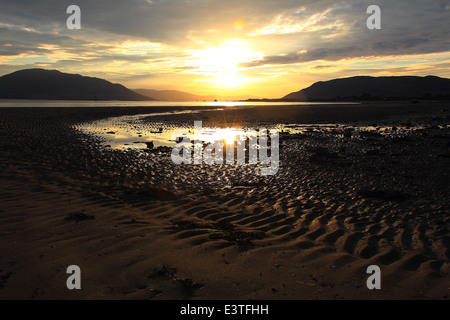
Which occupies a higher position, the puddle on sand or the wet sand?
the puddle on sand

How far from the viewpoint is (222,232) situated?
238 inches

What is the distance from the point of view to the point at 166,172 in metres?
12.2

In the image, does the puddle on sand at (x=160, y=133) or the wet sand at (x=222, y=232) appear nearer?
the wet sand at (x=222, y=232)

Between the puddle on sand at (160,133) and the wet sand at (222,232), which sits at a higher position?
the puddle on sand at (160,133)

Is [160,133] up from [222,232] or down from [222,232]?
up

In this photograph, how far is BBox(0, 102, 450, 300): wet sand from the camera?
4117 millimetres

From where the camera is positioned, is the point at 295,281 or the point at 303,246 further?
the point at 303,246

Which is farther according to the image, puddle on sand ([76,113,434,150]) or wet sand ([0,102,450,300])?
puddle on sand ([76,113,434,150])

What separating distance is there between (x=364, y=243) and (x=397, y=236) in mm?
930

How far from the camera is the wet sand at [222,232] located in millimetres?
4117

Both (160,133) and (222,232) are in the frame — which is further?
(160,133)
